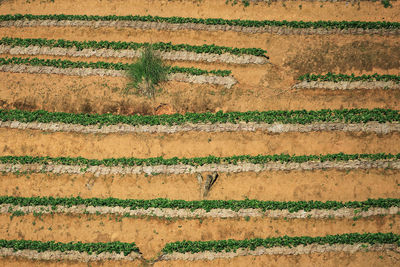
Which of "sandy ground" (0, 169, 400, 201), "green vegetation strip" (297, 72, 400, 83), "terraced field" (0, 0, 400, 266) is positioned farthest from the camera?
"green vegetation strip" (297, 72, 400, 83)

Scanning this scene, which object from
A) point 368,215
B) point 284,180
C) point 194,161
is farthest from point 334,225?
point 194,161

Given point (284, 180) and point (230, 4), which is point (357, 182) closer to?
point (284, 180)

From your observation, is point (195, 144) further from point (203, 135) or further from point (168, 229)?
point (168, 229)

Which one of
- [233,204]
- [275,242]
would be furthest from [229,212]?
[275,242]

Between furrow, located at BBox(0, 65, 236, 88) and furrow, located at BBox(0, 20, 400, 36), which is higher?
furrow, located at BBox(0, 20, 400, 36)

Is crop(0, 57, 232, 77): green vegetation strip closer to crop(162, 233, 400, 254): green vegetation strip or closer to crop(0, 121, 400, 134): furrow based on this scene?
crop(0, 121, 400, 134): furrow

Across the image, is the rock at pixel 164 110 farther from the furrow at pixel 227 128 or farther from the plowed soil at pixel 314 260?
the plowed soil at pixel 314 260

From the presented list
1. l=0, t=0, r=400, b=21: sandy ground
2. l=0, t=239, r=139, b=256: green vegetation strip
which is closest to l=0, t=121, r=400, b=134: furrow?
l=0, t=239, r=139, b=256: green vegetation strip
